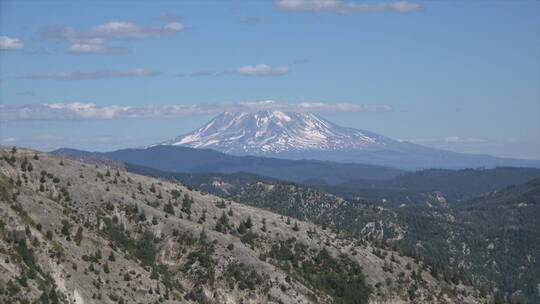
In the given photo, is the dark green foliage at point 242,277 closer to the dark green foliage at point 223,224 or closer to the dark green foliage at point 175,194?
the dark green foliage at point 223,224

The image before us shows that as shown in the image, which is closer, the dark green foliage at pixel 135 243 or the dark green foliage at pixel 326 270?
the dark green foliage at pixel 135 243

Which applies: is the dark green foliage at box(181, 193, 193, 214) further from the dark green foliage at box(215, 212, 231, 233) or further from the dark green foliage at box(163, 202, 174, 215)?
the dark green foliage at box(215, 212, 231, 233)

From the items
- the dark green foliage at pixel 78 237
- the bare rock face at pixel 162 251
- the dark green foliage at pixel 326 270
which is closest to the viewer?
the bare rock face at pixel 162 251

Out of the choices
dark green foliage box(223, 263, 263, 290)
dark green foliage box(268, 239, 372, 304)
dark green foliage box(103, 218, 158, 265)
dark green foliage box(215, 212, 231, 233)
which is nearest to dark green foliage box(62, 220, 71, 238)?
dark green foliage box(103, 218, 158, 265)

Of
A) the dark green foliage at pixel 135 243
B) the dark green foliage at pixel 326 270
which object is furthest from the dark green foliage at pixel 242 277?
the dark green foliage at pixel 135 243

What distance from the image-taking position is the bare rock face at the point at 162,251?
91.8 m

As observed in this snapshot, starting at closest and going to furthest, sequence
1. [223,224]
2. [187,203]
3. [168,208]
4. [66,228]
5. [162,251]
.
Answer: [66,228] < [162,251] < [168,208] < [223,224] < [187,203]

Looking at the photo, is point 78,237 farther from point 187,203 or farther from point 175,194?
point 175,194

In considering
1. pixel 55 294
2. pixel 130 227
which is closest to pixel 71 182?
pixel 130 227

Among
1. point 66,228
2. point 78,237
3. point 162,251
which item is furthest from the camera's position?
point 162,251

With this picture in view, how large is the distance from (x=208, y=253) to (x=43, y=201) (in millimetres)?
28268

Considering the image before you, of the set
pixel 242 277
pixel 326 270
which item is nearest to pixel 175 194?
pixel 242 277

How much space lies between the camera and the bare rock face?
301 ft

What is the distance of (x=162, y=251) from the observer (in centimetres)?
12331
